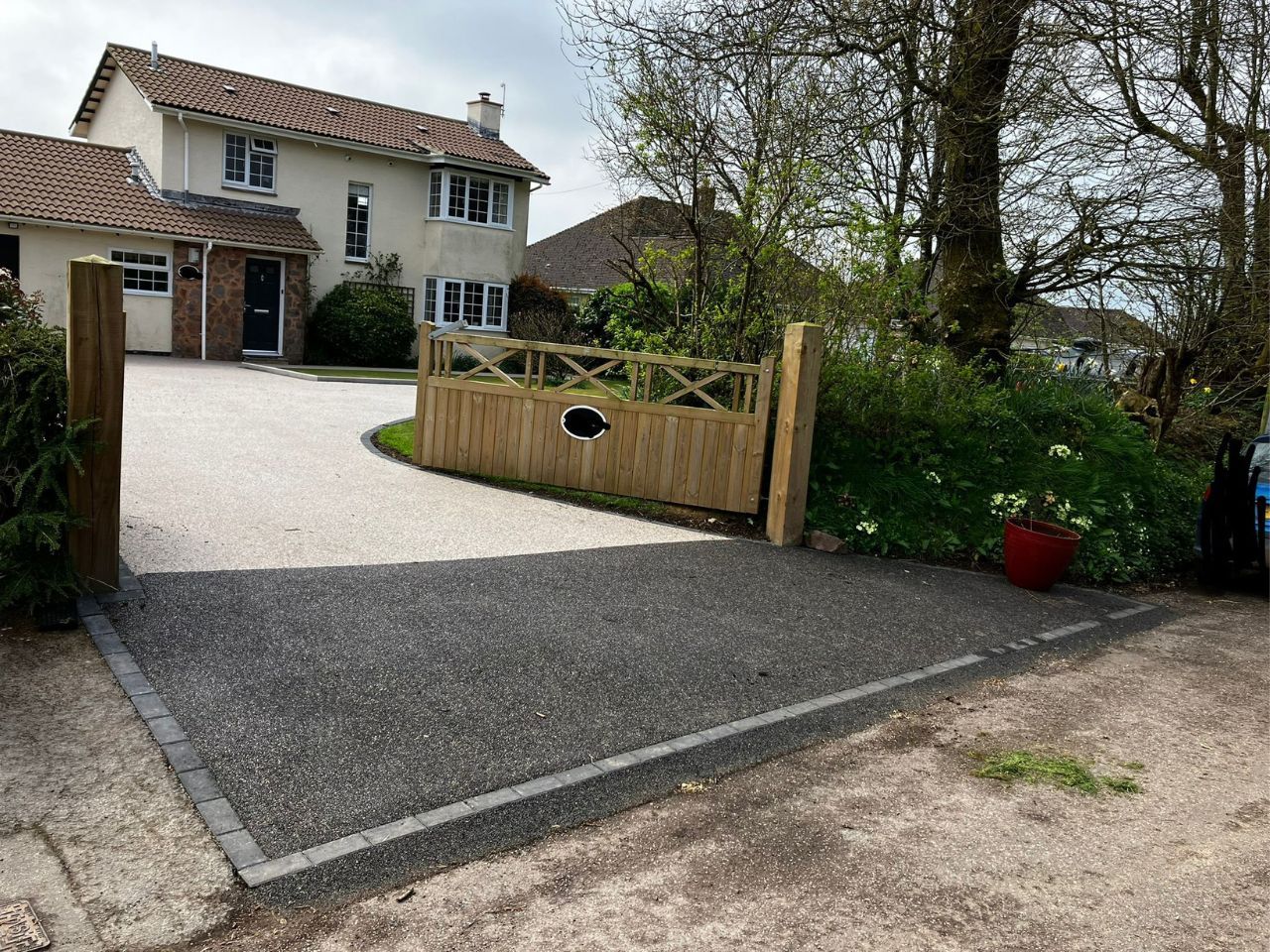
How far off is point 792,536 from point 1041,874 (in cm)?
562

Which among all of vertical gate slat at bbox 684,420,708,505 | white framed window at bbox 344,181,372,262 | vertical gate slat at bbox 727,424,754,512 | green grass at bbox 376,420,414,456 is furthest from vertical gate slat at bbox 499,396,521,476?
white framed window at bbox 344,181,372,262

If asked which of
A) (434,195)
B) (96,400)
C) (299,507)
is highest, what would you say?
(434,195)

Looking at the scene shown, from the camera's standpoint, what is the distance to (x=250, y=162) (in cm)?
2527

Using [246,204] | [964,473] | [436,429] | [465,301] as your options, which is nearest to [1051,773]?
[964,473]

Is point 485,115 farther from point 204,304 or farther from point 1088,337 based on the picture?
point 1088,337

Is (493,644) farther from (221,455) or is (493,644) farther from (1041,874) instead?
(221,455)

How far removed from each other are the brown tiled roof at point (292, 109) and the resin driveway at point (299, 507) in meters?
13.3

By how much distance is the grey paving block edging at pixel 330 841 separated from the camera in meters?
3.61

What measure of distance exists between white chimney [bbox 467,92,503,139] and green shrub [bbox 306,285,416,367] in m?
7.55

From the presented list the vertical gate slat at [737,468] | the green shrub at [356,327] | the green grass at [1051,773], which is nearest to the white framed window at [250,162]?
the green shrub at [356,327]

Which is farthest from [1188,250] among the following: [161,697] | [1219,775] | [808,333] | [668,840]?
[161,697]

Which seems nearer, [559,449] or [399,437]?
[559,449]

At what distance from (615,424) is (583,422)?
1.15 feet

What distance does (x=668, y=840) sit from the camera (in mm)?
3996
